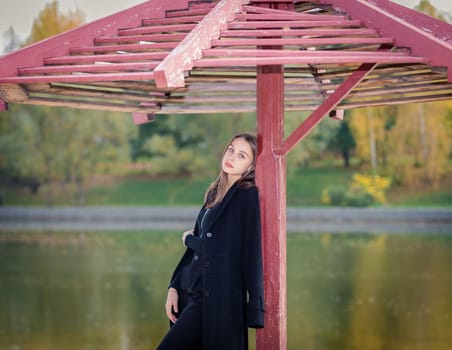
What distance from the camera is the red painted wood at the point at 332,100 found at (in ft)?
14.5

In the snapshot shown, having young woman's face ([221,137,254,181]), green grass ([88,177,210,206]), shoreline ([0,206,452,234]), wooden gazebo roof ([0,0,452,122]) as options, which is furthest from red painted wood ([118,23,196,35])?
green grass ([88,177,210,206])

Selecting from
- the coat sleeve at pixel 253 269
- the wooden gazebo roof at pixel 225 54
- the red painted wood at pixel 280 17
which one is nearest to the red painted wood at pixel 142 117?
the wooden gazebo roof at pixel 225 54

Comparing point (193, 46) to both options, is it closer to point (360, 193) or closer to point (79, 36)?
point (79, 36)

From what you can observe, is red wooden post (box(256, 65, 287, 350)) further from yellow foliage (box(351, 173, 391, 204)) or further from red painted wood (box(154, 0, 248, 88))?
yellow foliage (box(351, 173, 391, 204))

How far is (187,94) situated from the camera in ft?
20.6

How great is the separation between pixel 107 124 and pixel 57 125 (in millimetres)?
1317

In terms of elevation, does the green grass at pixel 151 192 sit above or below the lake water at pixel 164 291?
below

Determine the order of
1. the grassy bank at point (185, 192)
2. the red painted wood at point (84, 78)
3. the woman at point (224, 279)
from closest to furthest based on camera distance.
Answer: the red painted wood at point (84, 78) < the woman at point (224, 279) < the grassy bank at point (185, 192)

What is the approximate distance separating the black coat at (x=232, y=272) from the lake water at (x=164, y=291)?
3.99 metres

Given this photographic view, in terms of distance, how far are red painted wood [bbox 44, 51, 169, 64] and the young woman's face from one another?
0.54 m

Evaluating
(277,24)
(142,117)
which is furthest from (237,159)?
(142,117)

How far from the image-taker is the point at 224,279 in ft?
13.5

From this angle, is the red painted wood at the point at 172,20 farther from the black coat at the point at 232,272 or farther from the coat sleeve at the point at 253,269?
the coat sleeve at the point at 253,269

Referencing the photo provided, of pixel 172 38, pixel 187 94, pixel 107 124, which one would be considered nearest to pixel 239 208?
pixel 172 38
